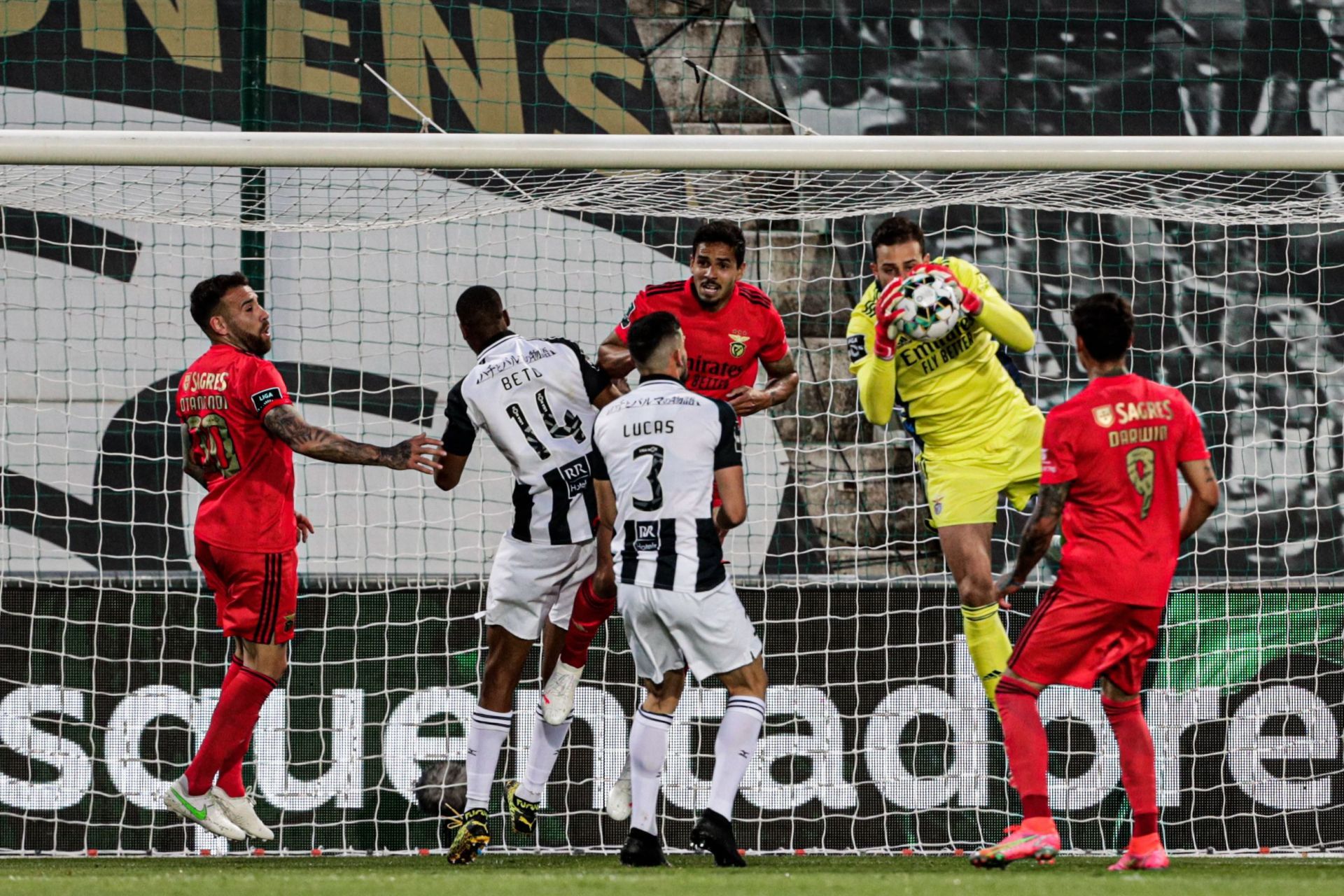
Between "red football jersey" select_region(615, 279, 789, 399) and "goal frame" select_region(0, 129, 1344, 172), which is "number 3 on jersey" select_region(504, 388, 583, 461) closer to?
"red football jersey" select_region(615, 279, 789, 399)

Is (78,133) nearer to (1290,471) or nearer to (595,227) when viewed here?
(595,227)

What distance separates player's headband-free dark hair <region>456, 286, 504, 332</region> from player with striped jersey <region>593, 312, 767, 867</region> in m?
0.93

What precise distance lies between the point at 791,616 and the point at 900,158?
2.11m

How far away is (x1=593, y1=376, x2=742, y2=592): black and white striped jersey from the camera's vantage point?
5027mm

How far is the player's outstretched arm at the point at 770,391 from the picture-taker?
19.6 feet

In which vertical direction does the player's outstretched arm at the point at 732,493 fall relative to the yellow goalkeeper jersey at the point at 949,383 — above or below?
below

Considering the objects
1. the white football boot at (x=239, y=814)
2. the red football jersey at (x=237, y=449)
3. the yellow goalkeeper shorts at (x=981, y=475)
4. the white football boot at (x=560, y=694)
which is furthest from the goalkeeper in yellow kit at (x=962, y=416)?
the white football boot at (x=239, y=814)

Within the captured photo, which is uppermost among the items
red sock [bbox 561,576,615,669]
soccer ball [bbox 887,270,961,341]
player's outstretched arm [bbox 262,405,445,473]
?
soccer ball [bbox 887,270,961,341]

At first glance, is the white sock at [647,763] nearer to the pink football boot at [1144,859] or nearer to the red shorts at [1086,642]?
the red shorts at [1086,642]

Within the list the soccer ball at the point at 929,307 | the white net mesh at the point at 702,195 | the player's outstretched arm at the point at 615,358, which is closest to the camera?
the soccer ball at the point at 929,307

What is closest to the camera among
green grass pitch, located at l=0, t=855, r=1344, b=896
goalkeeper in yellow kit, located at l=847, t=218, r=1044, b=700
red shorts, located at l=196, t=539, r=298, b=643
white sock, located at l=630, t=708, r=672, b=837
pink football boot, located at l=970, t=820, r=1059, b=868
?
green grass pitch, located at l=0, t=855, r=1344, b=896

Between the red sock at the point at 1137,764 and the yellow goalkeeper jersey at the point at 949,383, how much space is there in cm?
119

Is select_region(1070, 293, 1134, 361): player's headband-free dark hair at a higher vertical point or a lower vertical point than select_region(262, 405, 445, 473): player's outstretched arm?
higher

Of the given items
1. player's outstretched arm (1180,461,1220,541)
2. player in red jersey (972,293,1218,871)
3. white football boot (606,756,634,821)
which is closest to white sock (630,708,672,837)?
white football boot (606,756,634,821)
